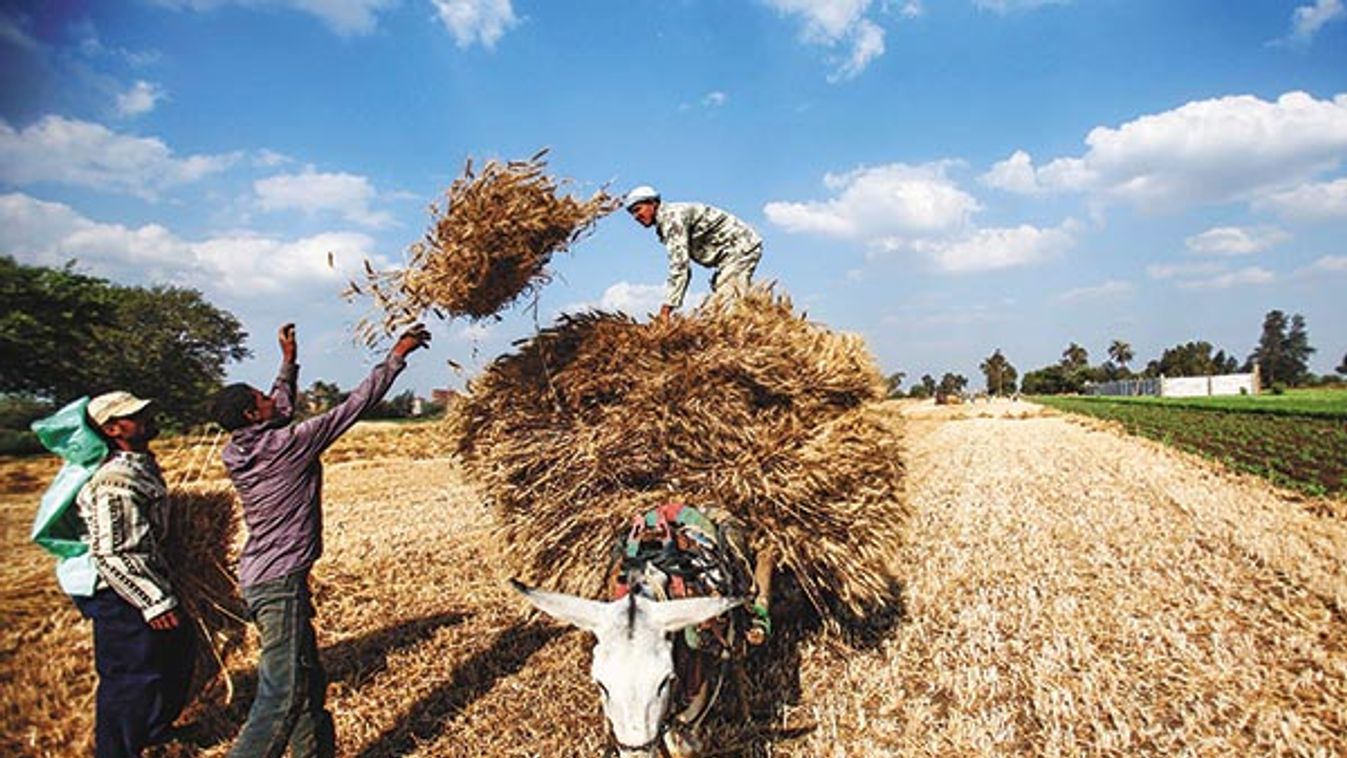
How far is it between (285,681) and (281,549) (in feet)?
2.31

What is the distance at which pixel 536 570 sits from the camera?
17.3 feet

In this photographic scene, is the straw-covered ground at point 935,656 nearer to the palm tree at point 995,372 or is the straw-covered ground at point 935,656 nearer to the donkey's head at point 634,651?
the donkey's head at point 634,651

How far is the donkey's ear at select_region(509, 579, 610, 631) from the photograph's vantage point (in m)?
3.04

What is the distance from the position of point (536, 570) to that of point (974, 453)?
16.9 m

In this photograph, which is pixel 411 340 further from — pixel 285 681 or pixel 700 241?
pixel 700 241

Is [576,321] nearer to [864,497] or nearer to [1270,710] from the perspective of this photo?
[864,497]

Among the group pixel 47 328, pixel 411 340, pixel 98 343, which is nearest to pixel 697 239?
pixel 411 340

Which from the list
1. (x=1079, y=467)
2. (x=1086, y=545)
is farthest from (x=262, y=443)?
(x=1079, y=467)

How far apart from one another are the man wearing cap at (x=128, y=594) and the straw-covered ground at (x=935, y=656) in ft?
2.57

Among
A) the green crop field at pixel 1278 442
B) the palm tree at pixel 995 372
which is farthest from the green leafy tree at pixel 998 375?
the green crop field at pixel 1278 442

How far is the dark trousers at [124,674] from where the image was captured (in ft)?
12.3

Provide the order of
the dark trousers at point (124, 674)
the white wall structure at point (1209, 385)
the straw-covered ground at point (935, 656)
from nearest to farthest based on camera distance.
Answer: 1. the dark trousers at point (124, 674)
2. the straw-covered ground at point (935, 656)
3. the white wall structure at point (1209, 385)

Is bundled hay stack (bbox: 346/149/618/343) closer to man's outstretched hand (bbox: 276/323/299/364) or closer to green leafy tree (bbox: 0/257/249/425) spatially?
man's outstretched hand (bbox: 276/323/299/364)

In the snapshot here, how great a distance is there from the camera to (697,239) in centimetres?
639
